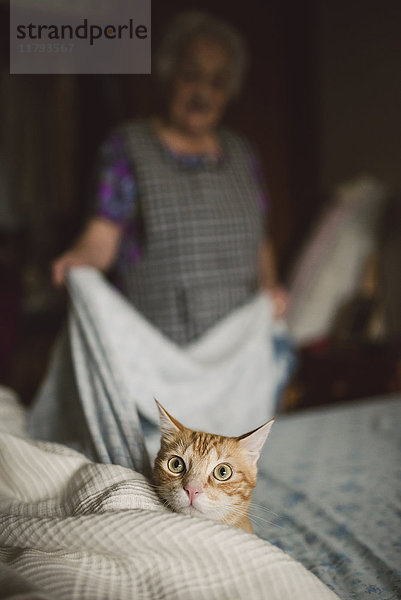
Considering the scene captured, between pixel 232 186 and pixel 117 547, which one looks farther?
pixel 232 186

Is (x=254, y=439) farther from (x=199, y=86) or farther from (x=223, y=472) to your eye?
(x=199, y=86)

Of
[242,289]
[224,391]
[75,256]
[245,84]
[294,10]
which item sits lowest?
[224,391]

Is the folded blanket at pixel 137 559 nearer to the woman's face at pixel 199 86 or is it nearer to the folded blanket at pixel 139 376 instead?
the folded blanket at pixel 139 376

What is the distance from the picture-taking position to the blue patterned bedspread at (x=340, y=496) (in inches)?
27.7

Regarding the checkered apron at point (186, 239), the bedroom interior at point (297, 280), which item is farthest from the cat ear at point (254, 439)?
the checkered apron at point (186, 239)

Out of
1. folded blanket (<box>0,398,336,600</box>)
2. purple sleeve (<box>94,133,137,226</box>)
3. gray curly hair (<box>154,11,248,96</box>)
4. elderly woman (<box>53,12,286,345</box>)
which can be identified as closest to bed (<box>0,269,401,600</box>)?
folded blanket (<box>0,398,336,600</box>)

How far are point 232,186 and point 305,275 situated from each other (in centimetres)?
69

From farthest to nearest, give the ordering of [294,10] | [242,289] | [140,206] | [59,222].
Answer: [59,222], [294,10], [242,289], [140,206]

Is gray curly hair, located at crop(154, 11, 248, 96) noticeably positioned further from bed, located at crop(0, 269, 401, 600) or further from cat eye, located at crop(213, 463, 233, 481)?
cat eye, located at crop(213, 463, 233, 481)

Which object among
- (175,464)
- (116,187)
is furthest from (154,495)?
(116,187)

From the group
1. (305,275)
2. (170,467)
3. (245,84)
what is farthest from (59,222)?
(170,467)

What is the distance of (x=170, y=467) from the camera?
0.59 m

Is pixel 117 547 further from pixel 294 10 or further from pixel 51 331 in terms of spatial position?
pixel 294 10

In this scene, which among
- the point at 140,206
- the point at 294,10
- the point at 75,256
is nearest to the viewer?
the point at 75,256
